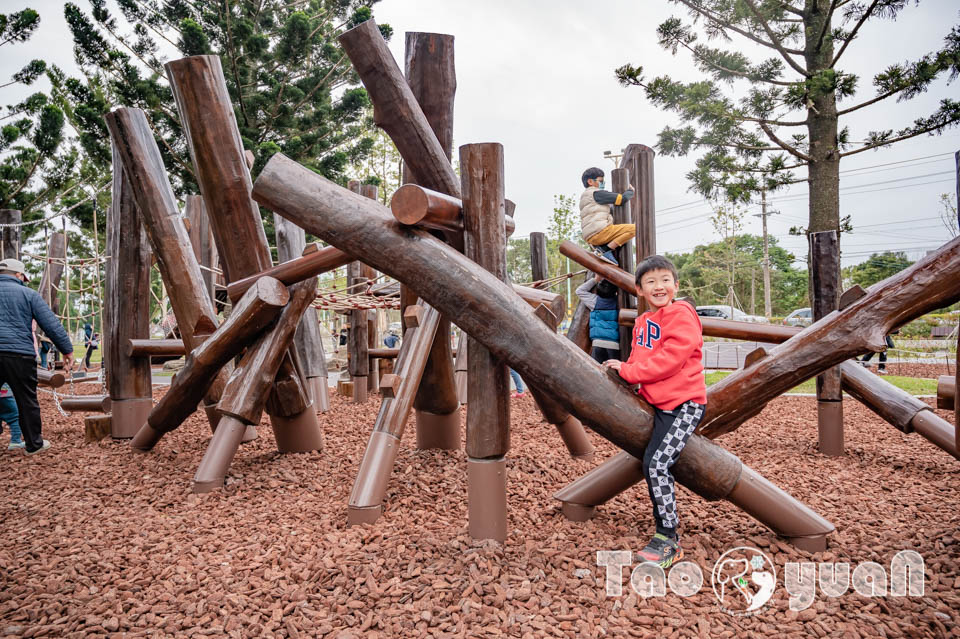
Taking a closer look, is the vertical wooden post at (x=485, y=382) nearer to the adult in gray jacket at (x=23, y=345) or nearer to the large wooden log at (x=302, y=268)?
the large wooden log at (x=302, y=268)

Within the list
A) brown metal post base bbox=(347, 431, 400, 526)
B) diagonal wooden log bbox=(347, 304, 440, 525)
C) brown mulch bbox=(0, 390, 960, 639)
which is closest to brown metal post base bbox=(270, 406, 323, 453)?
brown mulch bbox=(0, 390, 960, 639)

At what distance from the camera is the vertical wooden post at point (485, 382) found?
2.45 m

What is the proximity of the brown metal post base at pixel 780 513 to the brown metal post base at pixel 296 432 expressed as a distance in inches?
114

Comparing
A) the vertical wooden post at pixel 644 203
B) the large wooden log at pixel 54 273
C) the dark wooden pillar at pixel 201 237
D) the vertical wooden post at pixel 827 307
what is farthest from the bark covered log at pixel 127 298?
the large wooden log at pixel 54 273

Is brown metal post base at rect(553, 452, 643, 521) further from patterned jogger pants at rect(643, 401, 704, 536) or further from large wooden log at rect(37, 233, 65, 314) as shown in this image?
large wooden log at rect(37, 233, 65, 314)

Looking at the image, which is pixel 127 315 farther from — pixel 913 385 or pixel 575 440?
pixel 913 385

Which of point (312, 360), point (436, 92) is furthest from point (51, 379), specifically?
point (436, 92)

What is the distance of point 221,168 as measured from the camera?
3.72 metres

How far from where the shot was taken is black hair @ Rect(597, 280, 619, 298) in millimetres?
5305

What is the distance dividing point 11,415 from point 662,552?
530cm

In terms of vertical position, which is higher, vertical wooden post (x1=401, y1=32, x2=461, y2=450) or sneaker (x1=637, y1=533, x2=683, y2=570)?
vertical wooden post (x1=401, y1=32, x2=461, y2=450)

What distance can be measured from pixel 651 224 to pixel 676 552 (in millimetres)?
3319

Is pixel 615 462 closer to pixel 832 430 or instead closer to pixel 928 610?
pixel 928 610

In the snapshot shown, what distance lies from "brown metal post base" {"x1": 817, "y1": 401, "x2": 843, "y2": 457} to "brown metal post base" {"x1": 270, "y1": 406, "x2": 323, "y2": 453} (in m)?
3.77
